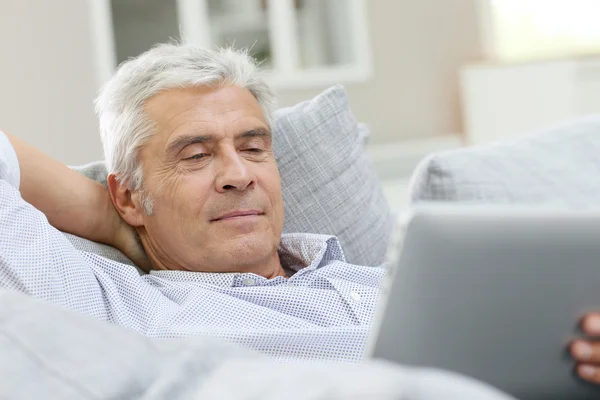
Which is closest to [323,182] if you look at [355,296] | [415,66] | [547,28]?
[355,296]

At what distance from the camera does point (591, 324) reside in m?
0.71

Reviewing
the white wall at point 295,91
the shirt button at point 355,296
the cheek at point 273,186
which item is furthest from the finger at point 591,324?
the white wall at point 295,91

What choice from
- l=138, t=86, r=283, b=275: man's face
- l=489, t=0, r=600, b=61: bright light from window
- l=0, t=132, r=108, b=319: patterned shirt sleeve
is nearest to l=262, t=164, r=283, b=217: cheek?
l=138, t=86, r=283, b=275: man's face

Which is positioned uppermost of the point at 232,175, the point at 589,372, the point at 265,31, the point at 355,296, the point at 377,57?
the point at 265,31

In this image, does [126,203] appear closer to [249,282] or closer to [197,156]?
[197,156]

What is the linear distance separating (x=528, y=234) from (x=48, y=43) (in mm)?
4069

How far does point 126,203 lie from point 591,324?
1.10m

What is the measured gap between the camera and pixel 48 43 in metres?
4.36

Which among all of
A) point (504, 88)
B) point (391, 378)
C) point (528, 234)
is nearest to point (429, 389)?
point (391, 378)

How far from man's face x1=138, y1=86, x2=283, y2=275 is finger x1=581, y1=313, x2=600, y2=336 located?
895mm

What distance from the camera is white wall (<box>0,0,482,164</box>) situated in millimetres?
4238

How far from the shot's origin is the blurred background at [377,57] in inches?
173

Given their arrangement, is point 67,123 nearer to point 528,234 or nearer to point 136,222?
point 136,222

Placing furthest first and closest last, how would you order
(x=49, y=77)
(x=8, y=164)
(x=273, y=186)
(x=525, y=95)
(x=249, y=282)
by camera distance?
(x=525, y=95) < (x=49, y=77) < (x=273, y=186) < (x=249, y=282) < (x=8, y=164)
